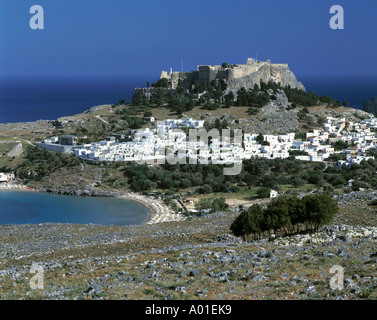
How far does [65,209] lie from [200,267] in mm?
19654

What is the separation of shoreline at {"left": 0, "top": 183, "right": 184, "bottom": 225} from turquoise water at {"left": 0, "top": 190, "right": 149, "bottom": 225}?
0.33 m

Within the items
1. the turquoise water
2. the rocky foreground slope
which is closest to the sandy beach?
the turquoise water

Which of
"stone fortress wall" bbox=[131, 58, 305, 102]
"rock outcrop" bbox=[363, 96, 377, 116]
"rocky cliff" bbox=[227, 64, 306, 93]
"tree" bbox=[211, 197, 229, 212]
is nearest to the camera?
"tree" bbox=[211, 197, 229, 212]

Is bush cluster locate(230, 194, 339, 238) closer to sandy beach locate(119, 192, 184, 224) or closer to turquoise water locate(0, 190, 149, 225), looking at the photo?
sandy beach locate(119, 192, 184, 224)

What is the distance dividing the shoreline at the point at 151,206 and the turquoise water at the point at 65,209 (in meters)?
0.33

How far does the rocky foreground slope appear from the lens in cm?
830

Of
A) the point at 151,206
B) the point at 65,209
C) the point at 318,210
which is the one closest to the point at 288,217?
the point at 318,210

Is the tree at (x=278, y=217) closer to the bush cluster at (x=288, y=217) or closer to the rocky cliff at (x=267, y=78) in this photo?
the bush cluster at (x=288, y=217)

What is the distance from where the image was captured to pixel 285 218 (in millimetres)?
13648

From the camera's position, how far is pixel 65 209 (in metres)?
28.2

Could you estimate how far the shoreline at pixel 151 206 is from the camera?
24.6m

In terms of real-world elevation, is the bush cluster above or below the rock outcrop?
below

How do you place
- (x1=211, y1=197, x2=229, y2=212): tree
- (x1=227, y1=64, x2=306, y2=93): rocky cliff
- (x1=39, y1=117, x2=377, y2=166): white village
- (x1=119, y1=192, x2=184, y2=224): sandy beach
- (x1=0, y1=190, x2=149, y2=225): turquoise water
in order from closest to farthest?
(x1=119, y1=192, x2=184, y2=224): sandy beach → (x1=211, y1=197, x2=229, y2=212): tree → (x1=0, y1=190, x2=149, y2=225): turquoise water → (x1=39, y1=117, x2=377, y2=166): white village → (x1=227, y1=64, x2=306, y2=93): rocky cliff

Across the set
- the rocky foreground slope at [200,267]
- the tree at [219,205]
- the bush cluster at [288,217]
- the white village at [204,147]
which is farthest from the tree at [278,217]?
the white village at [204,147]
